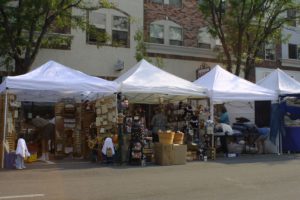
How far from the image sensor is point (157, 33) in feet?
93.6

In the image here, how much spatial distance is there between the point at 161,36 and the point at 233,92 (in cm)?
1039

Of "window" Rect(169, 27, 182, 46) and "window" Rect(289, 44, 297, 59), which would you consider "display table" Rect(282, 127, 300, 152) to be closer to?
"window" Rect(169, 27, 182, 46)

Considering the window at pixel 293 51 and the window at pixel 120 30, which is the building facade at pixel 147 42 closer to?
the window at pixel 120 30

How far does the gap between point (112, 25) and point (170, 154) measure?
40.7 feet

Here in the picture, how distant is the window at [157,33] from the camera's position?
1114 inches

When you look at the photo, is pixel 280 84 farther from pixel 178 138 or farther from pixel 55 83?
pixel 55 83

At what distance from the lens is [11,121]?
16000 millimetres

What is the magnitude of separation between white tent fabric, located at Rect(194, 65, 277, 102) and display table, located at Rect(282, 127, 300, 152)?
178cm

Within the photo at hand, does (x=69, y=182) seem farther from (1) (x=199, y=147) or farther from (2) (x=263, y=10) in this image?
(2) (x=263, y=10)

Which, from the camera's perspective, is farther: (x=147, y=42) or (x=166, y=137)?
(x=147, y=42)

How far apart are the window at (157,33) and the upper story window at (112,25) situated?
1.74 meters

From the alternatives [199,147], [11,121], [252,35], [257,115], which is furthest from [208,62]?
[11,121]

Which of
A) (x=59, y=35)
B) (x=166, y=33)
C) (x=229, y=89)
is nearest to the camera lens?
(x=229, y=89)

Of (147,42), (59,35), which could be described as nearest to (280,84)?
(147,42)
